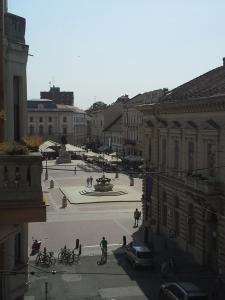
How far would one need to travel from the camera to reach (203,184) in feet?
95.3

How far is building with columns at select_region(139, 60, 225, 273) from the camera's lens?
28.8 m

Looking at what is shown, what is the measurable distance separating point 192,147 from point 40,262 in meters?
11.6

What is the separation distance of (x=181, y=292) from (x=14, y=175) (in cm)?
1405

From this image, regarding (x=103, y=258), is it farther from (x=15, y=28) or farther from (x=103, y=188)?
(x=103, y=188)

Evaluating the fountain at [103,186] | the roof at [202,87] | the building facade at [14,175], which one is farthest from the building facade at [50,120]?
the building facade at [14,175]

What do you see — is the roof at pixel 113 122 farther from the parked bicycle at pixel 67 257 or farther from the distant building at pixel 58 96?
the parked bicycle at pixel 67 257

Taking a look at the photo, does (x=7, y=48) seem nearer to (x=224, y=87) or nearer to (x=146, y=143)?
(x=224, y=87)

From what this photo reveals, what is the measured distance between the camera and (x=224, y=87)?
30.9 metres

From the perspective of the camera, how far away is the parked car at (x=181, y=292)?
69.6 ft

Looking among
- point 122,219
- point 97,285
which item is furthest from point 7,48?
point 122,219

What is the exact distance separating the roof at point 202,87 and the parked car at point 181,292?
11.9m

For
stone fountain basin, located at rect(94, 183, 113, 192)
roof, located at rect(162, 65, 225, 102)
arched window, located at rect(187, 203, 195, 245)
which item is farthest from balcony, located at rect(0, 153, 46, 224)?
stone fountain basin, located at rect(94, 183, 113, 192)

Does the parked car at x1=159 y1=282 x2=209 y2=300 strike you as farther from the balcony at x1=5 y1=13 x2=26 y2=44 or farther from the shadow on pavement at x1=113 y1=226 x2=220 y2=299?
the balcony at x1=5 y1=13 x2=26 y2=44

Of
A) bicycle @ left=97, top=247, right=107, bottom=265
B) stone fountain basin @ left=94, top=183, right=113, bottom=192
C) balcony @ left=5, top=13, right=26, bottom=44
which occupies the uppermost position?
balcony @ left=5, top=13, right=26, bottom=44
